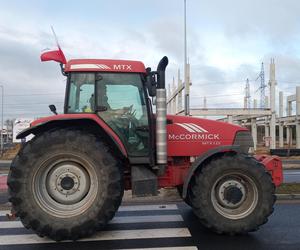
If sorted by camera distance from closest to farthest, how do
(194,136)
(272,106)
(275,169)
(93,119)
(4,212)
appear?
(93,119) < (194,136) < (275,169) < (4,212) < (272,106)

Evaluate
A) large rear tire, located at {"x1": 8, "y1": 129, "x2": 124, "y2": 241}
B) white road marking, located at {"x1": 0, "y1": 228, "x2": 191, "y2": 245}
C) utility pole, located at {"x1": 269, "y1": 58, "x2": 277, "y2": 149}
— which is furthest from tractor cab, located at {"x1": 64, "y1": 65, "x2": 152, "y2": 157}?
utility pole, located at {"x1": 269, "y1": 58, "x2": 277, "y2": 149}

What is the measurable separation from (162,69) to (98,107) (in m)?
1.14

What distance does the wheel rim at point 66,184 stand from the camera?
699 cm

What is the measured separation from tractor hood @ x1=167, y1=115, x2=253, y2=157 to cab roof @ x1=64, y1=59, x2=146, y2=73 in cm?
104

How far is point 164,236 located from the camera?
712cm

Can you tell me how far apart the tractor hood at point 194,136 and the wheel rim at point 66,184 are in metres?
1.49

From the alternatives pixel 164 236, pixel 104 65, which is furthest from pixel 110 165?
pixel 104 65

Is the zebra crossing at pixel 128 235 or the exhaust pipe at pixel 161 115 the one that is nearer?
the zebra crossing at pixel 128 235

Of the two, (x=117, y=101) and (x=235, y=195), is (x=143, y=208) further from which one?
(x=117, y=101)

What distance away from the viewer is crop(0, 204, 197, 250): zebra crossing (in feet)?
21.8

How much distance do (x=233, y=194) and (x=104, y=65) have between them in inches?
112

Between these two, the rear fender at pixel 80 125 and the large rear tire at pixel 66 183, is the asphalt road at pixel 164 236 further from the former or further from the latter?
the rear fender at pixel 80 125

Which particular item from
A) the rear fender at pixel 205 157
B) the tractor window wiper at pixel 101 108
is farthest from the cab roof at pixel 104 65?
the rear fender at pixel 205 157

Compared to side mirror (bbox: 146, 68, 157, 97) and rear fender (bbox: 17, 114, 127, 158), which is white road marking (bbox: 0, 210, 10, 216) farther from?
side mirror (bbox: 146, 68, 157, 97)
